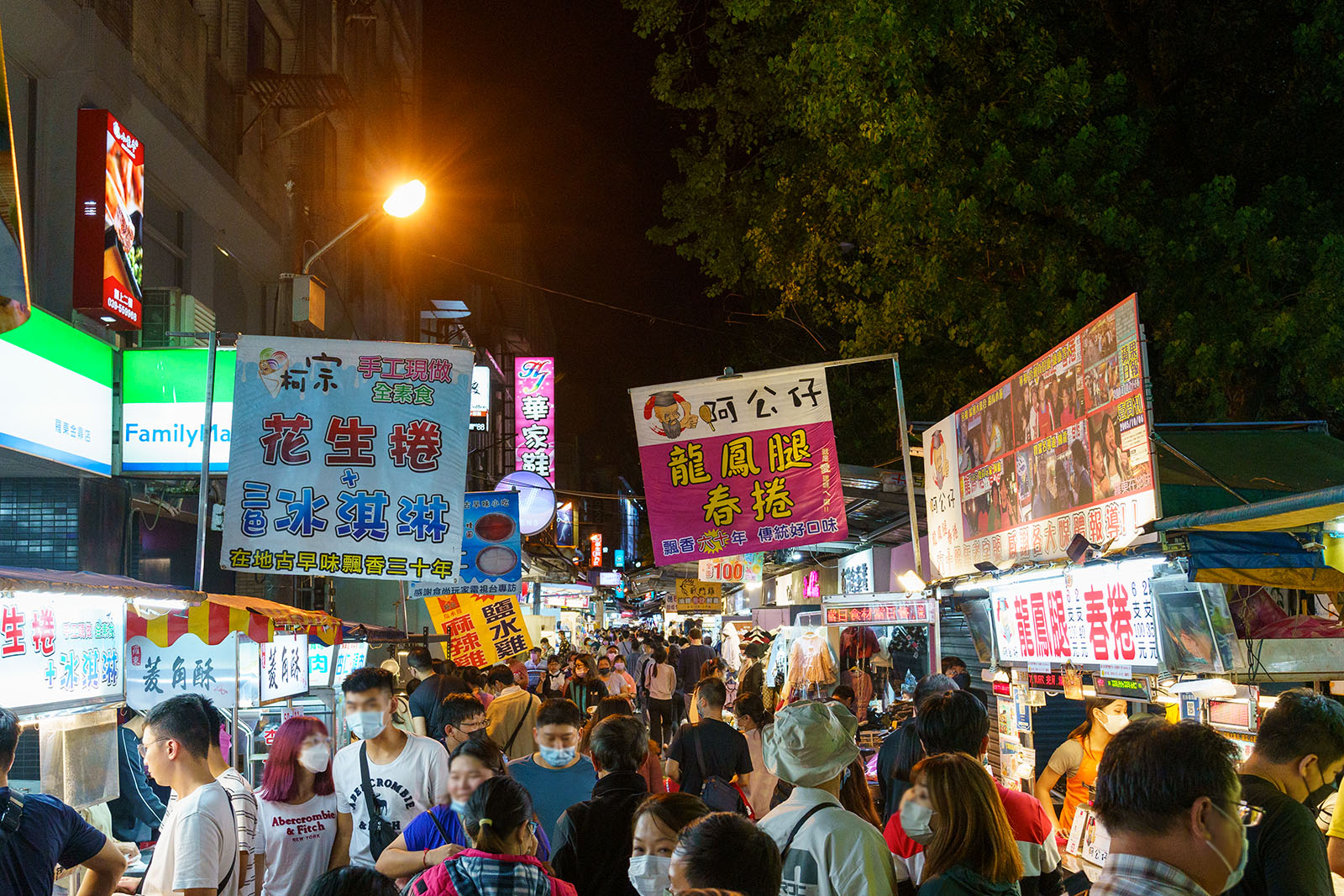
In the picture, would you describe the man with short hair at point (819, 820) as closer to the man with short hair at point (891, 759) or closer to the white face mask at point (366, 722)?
the man with short hair at point (891, 759)

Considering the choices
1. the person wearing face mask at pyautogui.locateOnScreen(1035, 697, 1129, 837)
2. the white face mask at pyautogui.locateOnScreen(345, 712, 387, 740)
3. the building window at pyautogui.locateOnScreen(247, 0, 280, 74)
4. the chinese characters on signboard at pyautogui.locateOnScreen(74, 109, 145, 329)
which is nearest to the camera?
the white face mask at pyautogui.locateOnScreen(345, 712, 387, 740)

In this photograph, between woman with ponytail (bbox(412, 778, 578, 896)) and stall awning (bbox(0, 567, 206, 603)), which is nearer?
woman with ponytail (bbox(412, 778, 578, 896))

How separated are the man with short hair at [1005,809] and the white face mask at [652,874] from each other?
1232mm

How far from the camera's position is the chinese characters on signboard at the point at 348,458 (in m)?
8.41

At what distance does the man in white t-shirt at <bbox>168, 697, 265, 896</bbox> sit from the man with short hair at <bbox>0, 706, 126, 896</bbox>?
1.62ft

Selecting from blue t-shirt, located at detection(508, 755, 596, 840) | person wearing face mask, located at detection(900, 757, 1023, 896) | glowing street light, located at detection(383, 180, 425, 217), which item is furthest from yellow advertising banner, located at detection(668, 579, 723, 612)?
person wearing face mask, located at detection(900, 757, 1023, 896)

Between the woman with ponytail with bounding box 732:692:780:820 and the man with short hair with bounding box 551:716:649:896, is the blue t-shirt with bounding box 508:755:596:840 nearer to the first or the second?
the man with short hair with bounding box 551:716:649:896

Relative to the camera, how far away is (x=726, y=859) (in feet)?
9.95

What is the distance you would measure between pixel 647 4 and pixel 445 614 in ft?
33.2

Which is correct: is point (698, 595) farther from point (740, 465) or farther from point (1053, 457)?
point (1053, 457)

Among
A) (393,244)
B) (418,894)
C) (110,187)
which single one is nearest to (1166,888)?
(418,894)

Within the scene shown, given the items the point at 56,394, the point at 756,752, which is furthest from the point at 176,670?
the point at 756,752

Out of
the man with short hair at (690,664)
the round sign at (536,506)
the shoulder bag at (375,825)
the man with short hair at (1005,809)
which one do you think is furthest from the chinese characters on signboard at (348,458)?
the man with short hair at (690,664)

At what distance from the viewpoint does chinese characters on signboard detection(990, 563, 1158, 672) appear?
7.39m
